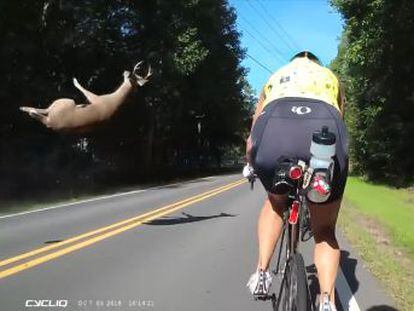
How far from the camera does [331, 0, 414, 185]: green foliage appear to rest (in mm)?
27719

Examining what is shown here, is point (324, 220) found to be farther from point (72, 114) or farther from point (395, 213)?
point (395, 213)

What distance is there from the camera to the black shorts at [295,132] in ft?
14.5

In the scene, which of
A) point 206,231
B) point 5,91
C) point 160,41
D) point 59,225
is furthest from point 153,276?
point 160,41

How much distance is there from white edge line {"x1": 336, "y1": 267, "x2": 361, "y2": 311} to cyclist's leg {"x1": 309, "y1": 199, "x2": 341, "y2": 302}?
1.85 meters

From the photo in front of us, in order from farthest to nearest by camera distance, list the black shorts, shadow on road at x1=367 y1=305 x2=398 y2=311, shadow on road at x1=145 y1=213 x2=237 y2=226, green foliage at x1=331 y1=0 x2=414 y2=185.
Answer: green foliage at x1=331 y1=0 x2=414 y2=185 → shadow on road at x1=145 y1=213 x2=237 y2=226 → shadow on road at x1=367 y1=305 x2=398 y2=311 → the black shorts

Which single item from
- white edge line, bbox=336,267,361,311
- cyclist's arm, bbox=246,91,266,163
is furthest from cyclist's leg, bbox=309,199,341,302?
white edge line, bbox=336,267,361,311

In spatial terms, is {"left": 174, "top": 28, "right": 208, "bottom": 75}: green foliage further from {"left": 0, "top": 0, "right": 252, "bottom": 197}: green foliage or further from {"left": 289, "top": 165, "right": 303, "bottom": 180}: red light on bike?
{"left": 289, "top": 165, "right": 303, "bottom": 180}: red light on bike

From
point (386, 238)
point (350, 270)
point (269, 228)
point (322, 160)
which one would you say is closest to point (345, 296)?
point (350, 270)

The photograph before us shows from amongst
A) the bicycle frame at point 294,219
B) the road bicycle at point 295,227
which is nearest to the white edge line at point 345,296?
the bicycle frame at point 294,219

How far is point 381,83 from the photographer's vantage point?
31484 millimetres

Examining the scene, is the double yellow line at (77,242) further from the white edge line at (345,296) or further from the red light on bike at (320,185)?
the red light on bike at (320,185)

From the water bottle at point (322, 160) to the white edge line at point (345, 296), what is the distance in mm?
2572

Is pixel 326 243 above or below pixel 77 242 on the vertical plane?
above

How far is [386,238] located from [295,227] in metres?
8.24
